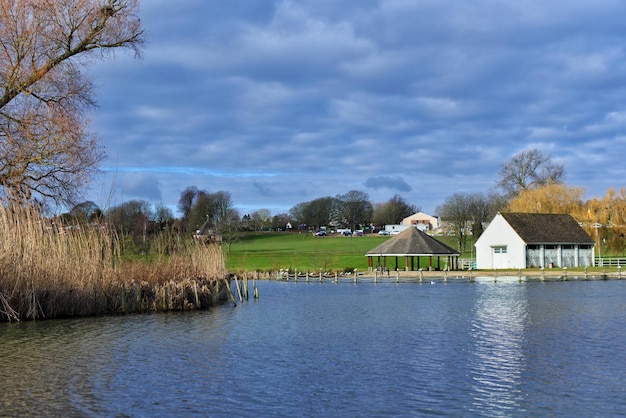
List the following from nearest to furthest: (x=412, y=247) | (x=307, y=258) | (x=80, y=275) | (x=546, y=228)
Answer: (x=80, y=275) < (x=412, y=247) < (x=546, y=228) < (x=307, y=258)

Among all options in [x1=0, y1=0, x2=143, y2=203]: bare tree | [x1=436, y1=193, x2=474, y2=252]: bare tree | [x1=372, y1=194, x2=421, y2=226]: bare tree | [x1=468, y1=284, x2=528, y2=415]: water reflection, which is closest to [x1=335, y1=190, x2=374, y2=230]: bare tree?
[x1=372, y1=194, x2=421, y2=226]: bare tree

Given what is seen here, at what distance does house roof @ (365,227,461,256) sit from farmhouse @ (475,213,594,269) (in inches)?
195

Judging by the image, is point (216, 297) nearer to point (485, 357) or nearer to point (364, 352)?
point (364, 352)

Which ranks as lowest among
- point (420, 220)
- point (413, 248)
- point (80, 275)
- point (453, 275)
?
point (453, 275)

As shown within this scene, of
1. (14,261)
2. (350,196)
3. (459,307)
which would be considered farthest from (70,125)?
(350,196)

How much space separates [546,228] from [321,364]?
49.0 metres

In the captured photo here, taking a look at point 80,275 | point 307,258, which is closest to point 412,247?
point 307,258

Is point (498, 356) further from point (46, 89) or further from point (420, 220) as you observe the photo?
point (420, 220)

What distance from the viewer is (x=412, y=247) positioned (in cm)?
5612

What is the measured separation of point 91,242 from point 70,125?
7.14 metres

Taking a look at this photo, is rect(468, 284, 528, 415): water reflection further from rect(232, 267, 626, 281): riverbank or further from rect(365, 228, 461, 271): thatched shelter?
rect(365, 228, 461, 271): thatched shelter

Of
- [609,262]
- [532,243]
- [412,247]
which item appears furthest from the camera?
[609,262]

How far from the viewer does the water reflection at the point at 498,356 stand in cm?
1233

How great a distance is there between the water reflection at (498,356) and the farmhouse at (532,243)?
2725 centimetres
